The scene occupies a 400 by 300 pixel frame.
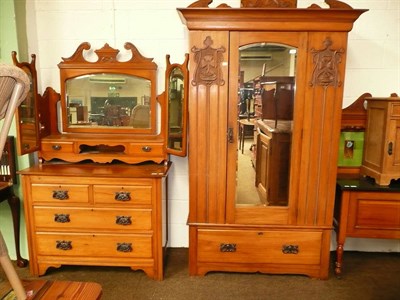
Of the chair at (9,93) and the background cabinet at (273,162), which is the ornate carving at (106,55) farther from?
the chair at (9,93)

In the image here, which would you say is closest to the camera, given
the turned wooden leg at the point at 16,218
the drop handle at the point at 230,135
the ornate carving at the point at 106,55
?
the drop handle at the point at 230,135

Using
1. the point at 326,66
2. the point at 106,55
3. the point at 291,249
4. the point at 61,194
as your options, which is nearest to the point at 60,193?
the point at 61,194

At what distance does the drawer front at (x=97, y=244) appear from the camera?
2.42m

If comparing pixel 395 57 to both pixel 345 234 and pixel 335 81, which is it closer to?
pixel 335 81

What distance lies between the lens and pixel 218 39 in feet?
7.22

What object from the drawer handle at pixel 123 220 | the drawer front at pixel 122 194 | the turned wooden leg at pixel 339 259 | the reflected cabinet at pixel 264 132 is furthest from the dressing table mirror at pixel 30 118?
the turned wooden leg at pixel 339 259

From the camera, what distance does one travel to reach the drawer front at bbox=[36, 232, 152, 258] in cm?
242

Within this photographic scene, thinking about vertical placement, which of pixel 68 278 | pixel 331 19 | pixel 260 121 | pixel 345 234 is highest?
pixel 331 19

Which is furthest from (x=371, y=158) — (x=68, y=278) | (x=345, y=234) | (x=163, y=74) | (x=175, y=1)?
(x=68, y=278)

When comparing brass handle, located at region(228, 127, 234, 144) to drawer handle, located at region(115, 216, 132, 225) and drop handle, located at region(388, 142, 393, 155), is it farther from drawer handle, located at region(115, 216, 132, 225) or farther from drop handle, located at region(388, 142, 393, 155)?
drop handle, located at region(388, 142, 393, 155)

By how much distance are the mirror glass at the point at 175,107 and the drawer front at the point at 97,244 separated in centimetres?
76

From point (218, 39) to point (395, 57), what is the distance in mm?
1588

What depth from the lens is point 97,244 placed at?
2.43m

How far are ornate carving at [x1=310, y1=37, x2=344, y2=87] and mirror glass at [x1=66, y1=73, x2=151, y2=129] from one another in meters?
1.32
